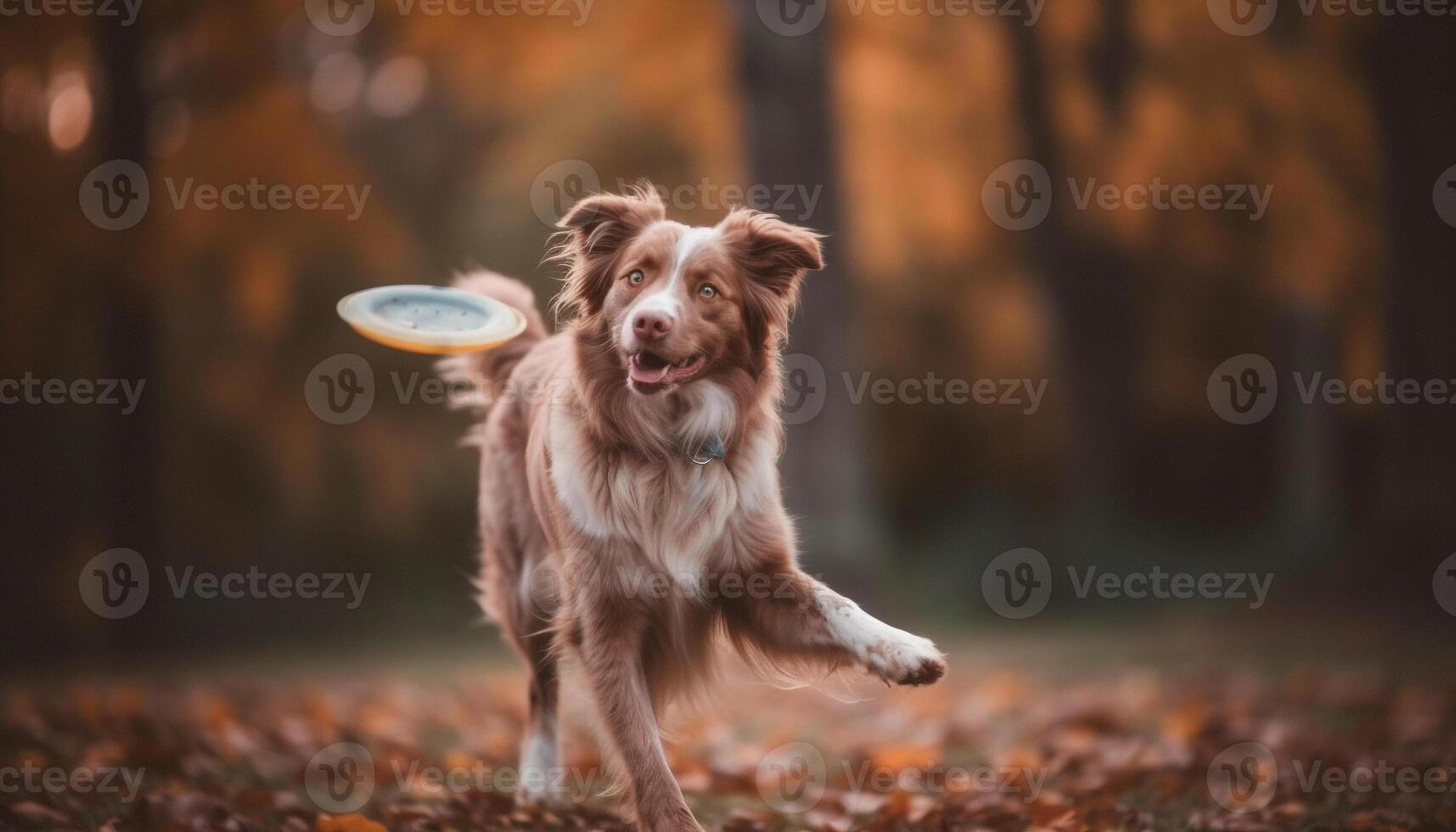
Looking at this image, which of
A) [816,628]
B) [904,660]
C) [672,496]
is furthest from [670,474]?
[904,660]

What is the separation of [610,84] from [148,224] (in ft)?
16.3

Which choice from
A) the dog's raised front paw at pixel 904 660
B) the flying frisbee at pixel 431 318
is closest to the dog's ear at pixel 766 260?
the flying frisbee at pixel 431 318

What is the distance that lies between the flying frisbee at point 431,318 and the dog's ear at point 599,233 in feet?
1.72

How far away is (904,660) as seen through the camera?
13.2 feet

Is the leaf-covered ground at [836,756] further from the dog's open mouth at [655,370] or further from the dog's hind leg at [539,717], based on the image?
the dog's open mouth at [655,370]

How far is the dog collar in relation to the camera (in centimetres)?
449

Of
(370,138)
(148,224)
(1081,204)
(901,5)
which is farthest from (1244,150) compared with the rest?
A: (370,138)

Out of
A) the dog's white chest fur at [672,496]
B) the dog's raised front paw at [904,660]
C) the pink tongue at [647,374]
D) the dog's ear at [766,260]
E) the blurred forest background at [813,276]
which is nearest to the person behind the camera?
the dog's raised front paw at [904,660]

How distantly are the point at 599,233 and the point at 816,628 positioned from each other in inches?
65.9

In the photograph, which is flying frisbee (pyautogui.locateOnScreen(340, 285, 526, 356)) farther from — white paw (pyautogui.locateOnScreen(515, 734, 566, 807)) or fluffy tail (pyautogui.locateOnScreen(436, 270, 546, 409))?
white paw (pyautogui.locateOnScreen(515, 734, 566, 807))

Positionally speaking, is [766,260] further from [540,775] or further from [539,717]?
[540,775]

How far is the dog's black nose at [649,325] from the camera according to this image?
4.18 meters

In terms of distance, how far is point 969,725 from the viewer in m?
6.86

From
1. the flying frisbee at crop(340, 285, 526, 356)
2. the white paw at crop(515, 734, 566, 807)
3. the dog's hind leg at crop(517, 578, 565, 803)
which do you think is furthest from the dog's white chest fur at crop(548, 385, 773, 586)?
the white paw at crop(515, 734, 566, 807)
